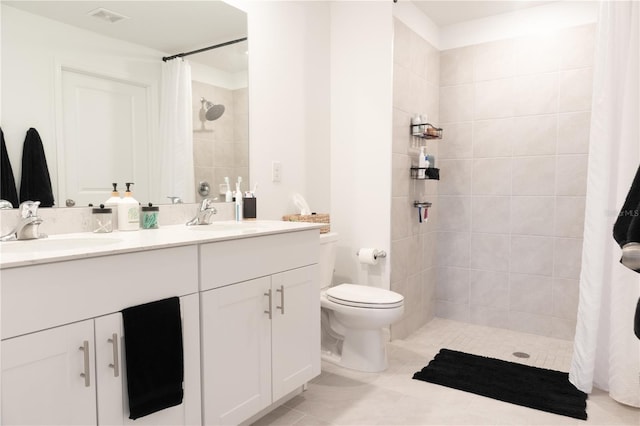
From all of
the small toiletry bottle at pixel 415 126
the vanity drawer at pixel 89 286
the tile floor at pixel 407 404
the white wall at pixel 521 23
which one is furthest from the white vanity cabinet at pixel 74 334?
the white wall at pixel 521 23

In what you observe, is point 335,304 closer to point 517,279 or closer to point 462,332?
point 462,332

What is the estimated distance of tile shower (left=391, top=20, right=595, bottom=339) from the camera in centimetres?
294

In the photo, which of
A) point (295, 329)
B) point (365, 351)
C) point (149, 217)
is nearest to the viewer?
point (149, 217)

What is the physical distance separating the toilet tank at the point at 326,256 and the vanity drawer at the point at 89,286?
1.12 m

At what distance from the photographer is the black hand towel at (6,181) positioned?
60.2 inches

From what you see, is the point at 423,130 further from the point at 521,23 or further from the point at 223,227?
the point at 223,227

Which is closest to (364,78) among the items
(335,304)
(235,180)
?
Answer: (235,180)

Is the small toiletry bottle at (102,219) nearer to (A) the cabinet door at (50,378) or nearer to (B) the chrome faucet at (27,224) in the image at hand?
(B) the chrome faucet at (27,224)

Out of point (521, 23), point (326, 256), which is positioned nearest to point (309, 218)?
point (326, 256)

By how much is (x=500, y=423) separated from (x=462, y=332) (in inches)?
49.4

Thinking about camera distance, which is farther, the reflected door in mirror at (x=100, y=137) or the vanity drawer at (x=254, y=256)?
the reflected door in mirror at (x=100, y=137)

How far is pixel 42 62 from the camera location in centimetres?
161

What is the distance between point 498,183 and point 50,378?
2.98m

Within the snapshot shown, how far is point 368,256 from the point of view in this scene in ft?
9.12
